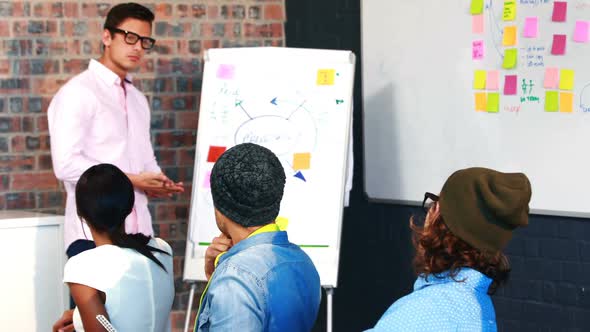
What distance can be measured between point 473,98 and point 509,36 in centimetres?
31

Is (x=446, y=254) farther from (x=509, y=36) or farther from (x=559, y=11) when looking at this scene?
(x=509, y=36)

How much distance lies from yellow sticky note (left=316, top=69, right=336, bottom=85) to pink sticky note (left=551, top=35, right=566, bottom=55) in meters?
0.90

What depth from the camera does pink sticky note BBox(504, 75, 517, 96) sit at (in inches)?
144

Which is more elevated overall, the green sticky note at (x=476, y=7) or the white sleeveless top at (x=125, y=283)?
the green sticky note at (x=476, y=7)

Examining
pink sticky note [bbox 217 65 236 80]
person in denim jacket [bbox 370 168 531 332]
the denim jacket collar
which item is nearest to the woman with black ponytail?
the denim jacket collar

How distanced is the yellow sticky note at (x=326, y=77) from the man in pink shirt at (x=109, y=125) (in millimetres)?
715

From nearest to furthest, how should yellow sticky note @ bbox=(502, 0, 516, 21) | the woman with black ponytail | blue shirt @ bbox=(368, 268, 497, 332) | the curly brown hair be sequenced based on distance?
blue shirt @ bbox=(368, 268, 497, 332) → the curly brown hair → the woman with black ponytail → yellow sticky note @ bbox=(502, 0, 516, 21)

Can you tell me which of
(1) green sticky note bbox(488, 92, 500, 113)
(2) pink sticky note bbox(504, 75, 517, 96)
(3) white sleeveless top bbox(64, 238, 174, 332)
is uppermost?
(2) pink sticky note bbox(504, 75, 517, 96)

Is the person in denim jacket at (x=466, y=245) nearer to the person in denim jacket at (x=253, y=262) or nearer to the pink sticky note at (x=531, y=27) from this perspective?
the person in denim jacket at (x=253, y=262)

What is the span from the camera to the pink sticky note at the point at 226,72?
13.1ft

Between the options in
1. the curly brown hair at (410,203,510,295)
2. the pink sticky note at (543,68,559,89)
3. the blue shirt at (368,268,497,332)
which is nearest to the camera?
the blue shirt at (368,268,497,332)

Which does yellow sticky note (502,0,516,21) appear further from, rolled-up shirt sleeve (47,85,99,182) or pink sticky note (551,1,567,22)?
rolled-up shirt sleeve (47,85,99,182)

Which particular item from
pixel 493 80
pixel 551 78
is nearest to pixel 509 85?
pixel 493 80

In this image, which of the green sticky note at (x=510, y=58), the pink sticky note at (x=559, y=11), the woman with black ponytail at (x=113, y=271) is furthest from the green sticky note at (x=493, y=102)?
the woman with black ponytail at (x=113, y=271)
